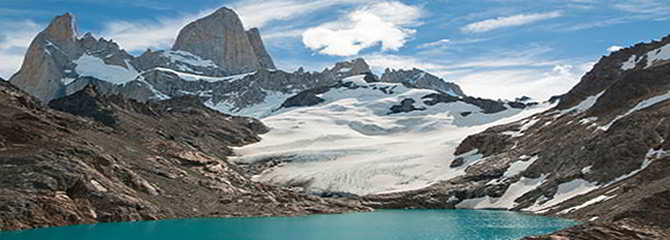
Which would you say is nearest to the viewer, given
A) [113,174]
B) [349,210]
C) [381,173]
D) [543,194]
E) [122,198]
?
[122,198]

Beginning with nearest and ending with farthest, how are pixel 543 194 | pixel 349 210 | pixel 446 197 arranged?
pixel 543 194, pixel 349 210, pixel 446 197

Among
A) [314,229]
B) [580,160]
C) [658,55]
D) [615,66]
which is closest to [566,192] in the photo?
[580,160]

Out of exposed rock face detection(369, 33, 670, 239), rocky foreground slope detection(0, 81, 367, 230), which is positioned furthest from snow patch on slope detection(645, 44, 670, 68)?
rocky foreground slope detection(0, 81, 367, 230)

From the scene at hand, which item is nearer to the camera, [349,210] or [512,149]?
[349,210]

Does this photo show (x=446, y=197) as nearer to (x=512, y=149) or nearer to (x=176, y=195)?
(x=512, y=149)

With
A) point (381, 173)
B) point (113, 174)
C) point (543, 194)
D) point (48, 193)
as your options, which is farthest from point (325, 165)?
point (48, 193)

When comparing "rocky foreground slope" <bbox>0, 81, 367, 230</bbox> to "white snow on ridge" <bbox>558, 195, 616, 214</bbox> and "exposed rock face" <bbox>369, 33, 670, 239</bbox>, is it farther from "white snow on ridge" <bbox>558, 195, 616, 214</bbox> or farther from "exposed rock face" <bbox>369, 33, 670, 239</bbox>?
"white snow on ridge" <bbox>558, 195, 616, 214</bbox>
